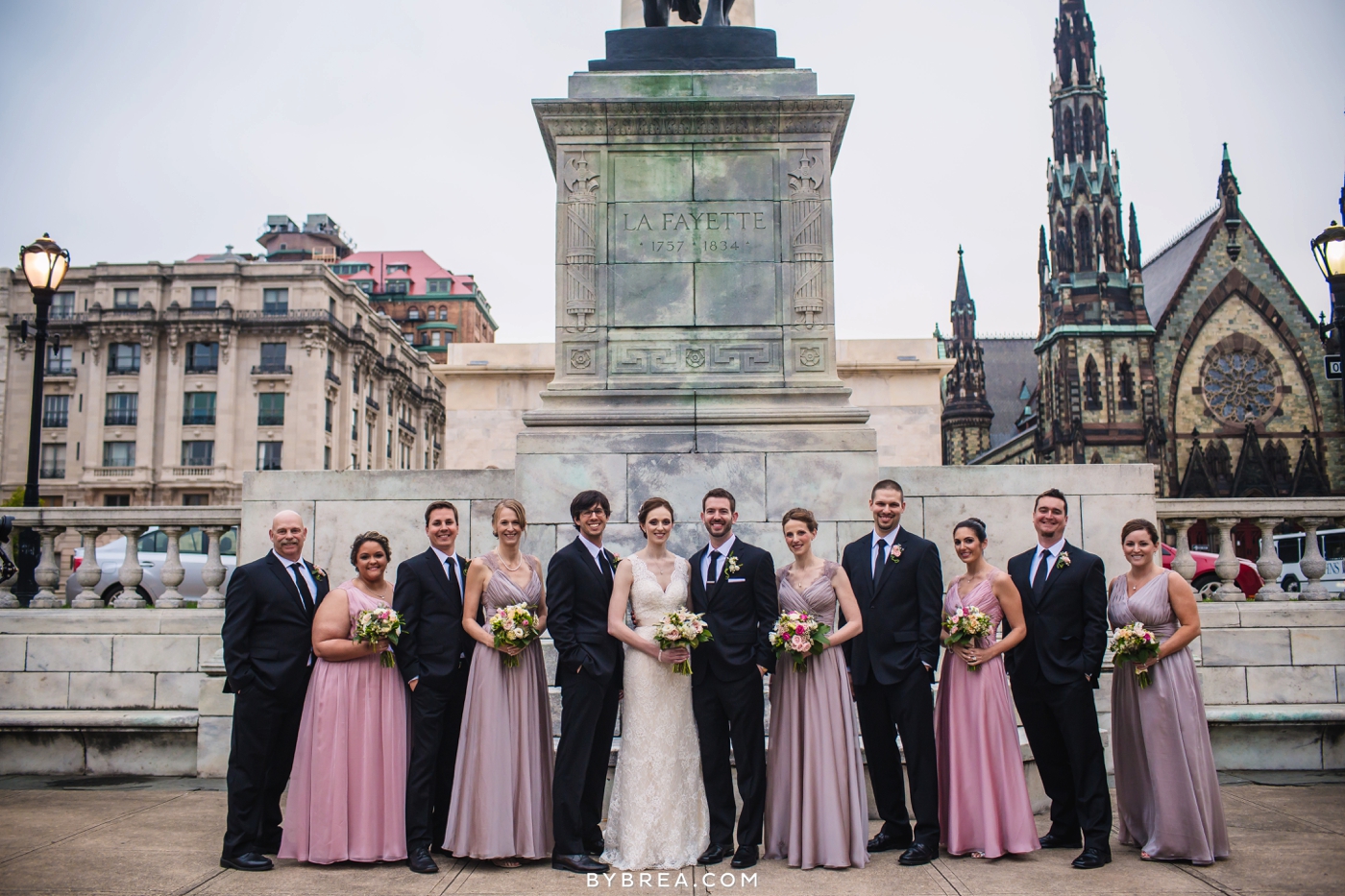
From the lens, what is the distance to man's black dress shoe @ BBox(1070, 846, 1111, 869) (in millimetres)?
5844

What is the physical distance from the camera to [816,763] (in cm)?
588

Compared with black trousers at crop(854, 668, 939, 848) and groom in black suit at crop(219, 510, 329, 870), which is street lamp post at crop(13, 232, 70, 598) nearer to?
groom in black suit at crop(219, 510, 329, 870)

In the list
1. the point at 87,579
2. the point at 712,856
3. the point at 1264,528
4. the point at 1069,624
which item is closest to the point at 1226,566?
the point at 1264,528

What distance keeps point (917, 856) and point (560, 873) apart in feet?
6.23

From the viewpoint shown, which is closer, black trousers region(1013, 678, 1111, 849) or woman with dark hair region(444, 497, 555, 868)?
woman with dark hair region(444, 497, 555, 868)

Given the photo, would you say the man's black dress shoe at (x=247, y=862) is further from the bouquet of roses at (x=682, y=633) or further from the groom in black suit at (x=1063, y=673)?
the groom in black suit at (x=1063, y=673)

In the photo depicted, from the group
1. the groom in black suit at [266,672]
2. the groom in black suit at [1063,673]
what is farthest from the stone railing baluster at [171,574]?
the groom in black suit at [1063,673]

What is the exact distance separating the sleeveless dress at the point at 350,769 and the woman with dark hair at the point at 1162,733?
4.13 metres

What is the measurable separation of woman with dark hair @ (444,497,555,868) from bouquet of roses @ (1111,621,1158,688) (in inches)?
128

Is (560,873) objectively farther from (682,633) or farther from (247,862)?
(247,862)

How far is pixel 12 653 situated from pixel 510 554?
600cm

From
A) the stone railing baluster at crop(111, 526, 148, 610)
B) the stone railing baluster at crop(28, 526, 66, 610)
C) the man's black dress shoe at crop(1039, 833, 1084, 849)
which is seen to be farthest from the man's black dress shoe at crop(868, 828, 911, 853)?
the stone railing baluster at crop(28, 526, 66, 610)

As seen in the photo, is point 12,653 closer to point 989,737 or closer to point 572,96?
point 572,96

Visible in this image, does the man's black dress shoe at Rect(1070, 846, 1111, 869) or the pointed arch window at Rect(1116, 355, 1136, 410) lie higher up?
the pointed arch window at Rect(1116, 355, 1136, 410)
